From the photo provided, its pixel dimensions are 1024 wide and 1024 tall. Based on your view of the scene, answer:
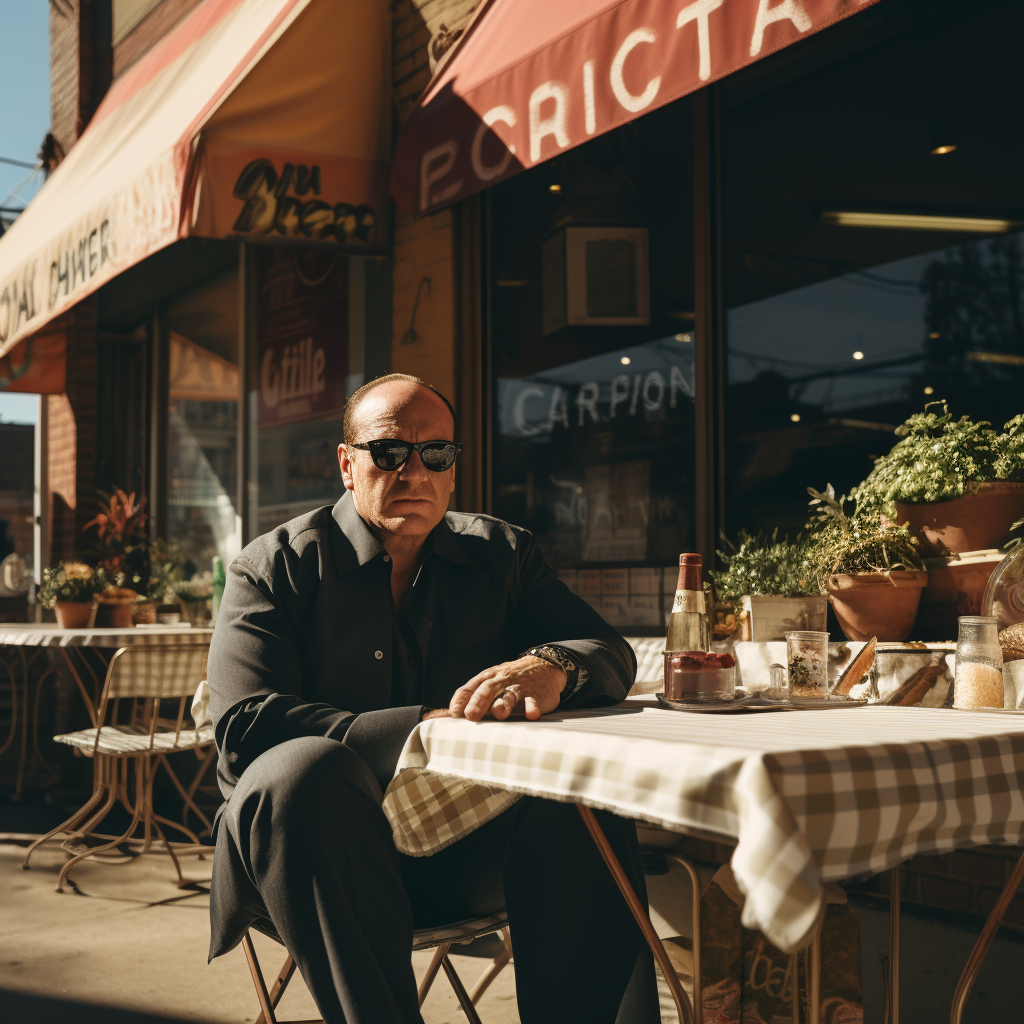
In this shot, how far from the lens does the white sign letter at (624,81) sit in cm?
327

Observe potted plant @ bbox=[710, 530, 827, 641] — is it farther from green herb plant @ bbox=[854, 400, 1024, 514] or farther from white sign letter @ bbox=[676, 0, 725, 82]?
white sign letter @ bbox=[676, 0, 725, 82]

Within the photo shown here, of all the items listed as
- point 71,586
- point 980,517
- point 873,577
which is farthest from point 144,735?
point 980,517

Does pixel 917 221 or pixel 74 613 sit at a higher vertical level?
pixel 917 221

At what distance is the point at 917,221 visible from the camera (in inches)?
201

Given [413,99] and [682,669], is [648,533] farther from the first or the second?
[682,669]

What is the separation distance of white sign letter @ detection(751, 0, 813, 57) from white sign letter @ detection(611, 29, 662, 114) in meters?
0.38

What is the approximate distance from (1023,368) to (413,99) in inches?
120

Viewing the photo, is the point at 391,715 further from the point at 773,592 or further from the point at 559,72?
the point at 559,72

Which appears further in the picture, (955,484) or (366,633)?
(955,484)

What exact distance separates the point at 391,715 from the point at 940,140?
4367 millimetres

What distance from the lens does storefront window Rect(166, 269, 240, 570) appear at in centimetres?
750

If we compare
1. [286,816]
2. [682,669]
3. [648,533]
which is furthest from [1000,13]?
[286,816]

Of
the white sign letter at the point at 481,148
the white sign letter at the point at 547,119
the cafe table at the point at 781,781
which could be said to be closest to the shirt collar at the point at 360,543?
the cafe table at the point at 781,781

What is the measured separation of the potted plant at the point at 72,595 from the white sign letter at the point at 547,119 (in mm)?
3284
